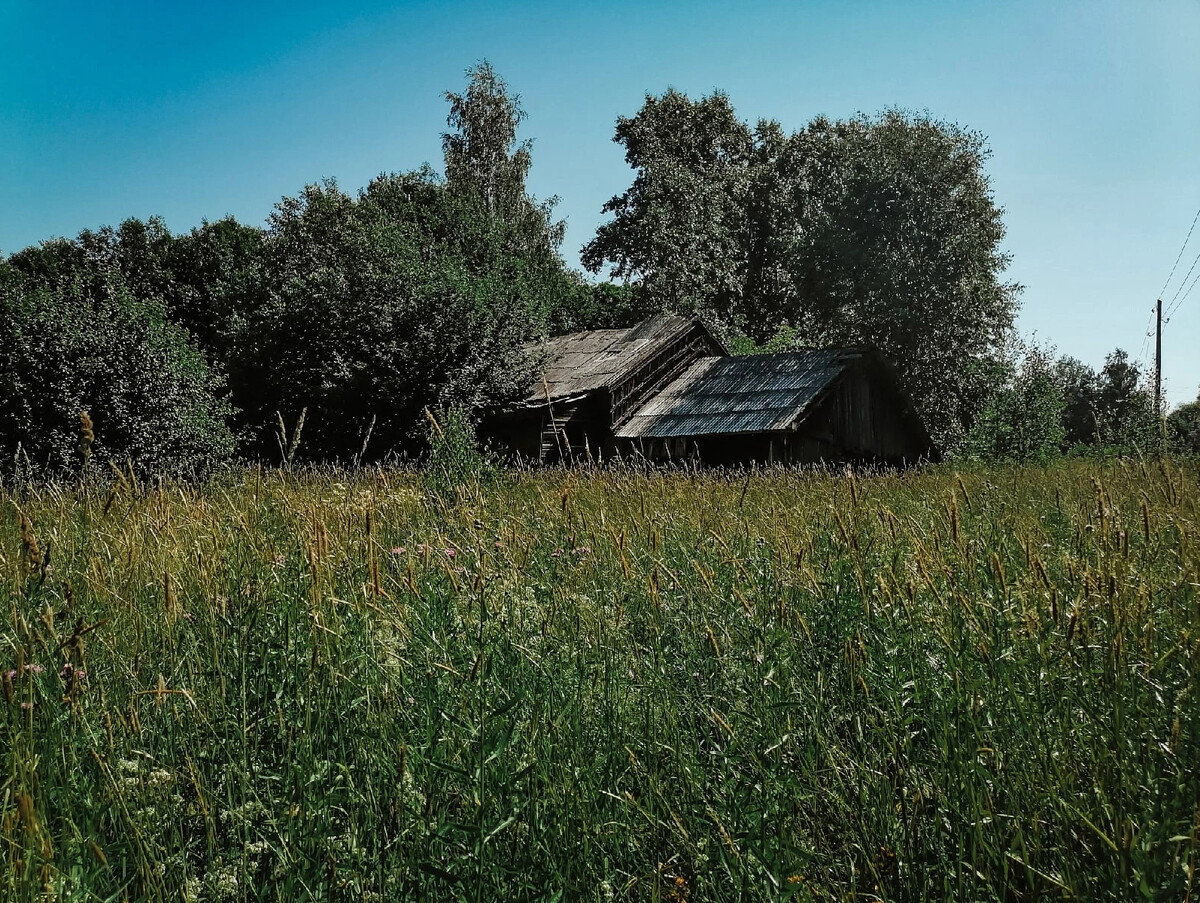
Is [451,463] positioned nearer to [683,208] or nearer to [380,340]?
[380,340]

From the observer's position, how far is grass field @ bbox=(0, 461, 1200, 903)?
1.73 m

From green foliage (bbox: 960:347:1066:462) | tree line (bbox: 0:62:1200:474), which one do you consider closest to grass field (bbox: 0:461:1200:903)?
tree line (bbox: 0:62:1200:474)

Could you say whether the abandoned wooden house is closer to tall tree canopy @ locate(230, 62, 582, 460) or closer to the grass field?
tall tree canopy @ locate(230, 62, 582, 460)

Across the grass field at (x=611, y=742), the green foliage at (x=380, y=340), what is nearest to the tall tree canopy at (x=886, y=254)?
the green foliage at (x=380, y=340)

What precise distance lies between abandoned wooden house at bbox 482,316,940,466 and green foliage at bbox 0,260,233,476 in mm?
7199

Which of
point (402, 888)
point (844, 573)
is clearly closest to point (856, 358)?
point (844, 573)

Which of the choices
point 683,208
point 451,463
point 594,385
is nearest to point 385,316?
point 594,385

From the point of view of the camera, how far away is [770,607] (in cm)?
282

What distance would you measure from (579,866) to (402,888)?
375mm

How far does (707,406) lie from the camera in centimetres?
2044

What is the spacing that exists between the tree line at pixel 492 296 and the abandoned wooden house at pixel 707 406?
1634 mm

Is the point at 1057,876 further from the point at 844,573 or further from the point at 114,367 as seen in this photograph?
the point at 114,367

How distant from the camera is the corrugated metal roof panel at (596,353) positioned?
22.0 metres

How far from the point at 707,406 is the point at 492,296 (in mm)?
6286
